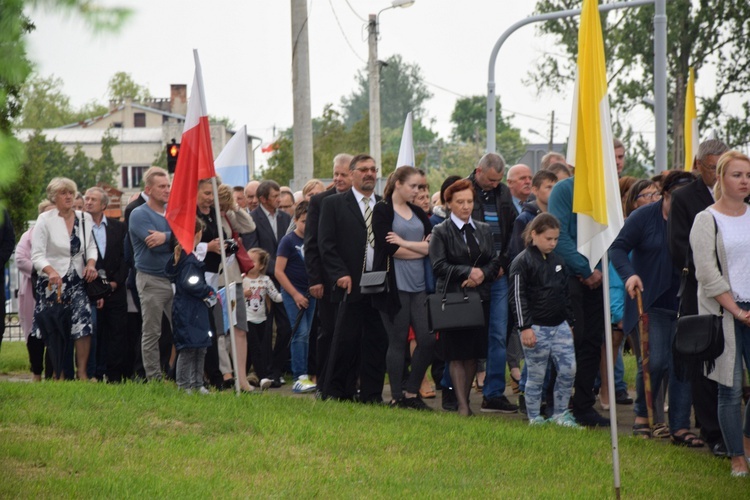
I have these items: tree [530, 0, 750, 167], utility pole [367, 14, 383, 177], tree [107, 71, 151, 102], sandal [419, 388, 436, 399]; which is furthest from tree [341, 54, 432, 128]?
sandal [419, 388, 436, 399]

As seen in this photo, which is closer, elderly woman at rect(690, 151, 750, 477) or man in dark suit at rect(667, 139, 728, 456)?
elderly woman at rect(690, 151, 750, 477)

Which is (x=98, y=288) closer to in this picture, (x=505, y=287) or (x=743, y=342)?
(x=505, y=287)

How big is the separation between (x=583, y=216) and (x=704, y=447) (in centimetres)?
264

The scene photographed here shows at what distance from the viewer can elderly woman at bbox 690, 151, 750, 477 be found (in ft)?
25.7

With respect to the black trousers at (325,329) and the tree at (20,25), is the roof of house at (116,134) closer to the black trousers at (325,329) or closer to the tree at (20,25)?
the black trousers at (325,329)

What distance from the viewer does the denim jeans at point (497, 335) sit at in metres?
10.9

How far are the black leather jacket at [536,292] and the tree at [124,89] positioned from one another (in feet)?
352

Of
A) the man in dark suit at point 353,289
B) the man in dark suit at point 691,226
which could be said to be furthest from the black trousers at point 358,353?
the man in dark suit at point 691,226

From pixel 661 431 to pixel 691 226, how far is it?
185 cm

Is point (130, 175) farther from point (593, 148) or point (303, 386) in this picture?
point (593, 148)

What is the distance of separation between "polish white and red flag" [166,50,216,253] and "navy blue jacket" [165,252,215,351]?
0.29 m

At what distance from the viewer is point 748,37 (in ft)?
155

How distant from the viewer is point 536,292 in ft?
31.7

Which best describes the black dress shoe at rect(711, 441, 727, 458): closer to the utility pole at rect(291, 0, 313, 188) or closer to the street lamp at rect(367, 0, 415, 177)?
the utility pole at rect(291, 0, 313, 188)
